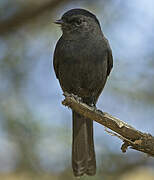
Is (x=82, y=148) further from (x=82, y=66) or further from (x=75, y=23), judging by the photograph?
(x=75, y=23)

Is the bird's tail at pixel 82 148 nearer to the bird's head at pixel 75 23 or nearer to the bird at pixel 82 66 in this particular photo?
the bird at pixel 82 66

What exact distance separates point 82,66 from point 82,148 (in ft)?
3.59

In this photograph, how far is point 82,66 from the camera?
6035mm

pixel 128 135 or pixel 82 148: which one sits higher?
pixel 82 148

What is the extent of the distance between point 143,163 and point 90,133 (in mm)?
1448

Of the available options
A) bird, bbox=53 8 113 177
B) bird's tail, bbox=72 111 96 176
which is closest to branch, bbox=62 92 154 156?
bird, bbox=53 8 113 177

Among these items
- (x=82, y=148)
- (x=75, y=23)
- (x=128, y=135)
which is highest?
(x=75, y=23)

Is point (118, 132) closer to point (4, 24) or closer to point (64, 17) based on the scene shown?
point (64, 17)

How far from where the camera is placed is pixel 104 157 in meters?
7.51

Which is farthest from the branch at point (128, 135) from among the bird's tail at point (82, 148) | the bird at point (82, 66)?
the bird's tail at point (82, 148)

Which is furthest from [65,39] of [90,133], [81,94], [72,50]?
[90,133]

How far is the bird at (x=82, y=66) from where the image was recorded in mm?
6066

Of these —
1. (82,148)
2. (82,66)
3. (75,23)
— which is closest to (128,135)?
(82,66)

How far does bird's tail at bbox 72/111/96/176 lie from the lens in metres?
6.35
